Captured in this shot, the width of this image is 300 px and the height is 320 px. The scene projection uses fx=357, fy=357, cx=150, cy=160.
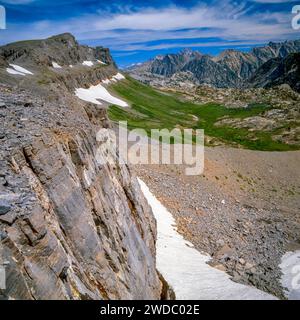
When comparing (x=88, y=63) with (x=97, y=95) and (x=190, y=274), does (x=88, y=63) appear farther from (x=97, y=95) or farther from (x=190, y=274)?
(x=190, y=274)

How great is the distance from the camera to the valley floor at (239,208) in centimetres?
3328

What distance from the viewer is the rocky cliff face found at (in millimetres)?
11133

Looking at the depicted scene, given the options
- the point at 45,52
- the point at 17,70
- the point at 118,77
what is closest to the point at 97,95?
the point at 45,52

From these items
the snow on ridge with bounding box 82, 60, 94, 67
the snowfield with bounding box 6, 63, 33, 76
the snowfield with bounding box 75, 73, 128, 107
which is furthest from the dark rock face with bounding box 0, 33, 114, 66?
the snowfield with bounding box 75, 73, 128, 107

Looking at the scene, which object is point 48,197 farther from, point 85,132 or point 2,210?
point 85,132

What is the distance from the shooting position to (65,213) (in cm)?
1481

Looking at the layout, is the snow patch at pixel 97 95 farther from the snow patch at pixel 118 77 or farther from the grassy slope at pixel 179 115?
the snow patch at pixel 118 77

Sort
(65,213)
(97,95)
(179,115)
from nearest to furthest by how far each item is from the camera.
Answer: (65,213)
(97,95)
(179,115)

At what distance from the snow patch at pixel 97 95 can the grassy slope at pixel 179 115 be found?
494 centimetres

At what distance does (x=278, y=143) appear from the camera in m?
84.9

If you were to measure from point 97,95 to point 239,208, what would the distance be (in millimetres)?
75457

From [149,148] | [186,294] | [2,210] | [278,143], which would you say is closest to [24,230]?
[2,210]

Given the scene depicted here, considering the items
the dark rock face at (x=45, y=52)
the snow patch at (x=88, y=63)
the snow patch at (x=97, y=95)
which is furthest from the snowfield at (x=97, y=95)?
the snow patch at (x=88, y=63)

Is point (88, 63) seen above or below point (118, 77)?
above
